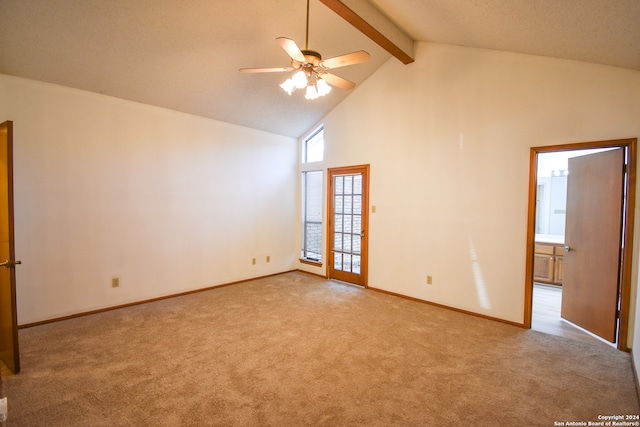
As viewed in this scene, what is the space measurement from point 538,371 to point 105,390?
348cm

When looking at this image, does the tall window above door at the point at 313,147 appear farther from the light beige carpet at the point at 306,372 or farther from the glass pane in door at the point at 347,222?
the light beige carpet at the point at 306,372

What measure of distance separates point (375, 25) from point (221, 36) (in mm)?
1725

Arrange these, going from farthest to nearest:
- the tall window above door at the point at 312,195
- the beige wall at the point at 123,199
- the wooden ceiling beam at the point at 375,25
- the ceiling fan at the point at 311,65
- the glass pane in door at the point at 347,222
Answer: the tall window above door at the point at 312,195, the glass pane in door at the point at 347,222, the beige wall at the point at 123,199, the wooden ceiling beam at the point at 375,25, the ceiling fan at the point at 311,65

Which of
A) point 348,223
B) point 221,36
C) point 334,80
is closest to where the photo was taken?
point 334,80

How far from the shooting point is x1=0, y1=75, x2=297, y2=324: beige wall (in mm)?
3221

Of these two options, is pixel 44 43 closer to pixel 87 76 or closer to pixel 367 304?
pixel 87 76

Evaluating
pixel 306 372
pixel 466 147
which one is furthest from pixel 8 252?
pixel 466 147

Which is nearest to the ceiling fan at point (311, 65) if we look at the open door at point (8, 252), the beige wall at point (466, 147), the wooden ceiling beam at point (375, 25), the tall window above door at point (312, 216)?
the wooden ceiling beam at point (375, 25)

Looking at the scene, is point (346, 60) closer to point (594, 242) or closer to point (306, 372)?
point (306, 372)

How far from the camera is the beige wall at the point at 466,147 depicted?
3045 millimetres

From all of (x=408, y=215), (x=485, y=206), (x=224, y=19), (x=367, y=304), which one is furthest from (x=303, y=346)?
(x=224, y=19)

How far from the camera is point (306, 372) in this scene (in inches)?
95.2

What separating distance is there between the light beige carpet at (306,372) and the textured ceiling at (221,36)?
109 inches

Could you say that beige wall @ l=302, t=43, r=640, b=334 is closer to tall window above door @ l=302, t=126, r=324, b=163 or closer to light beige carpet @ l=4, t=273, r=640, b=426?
light beige carpet @ l=4, t=273, r=640, b=426
